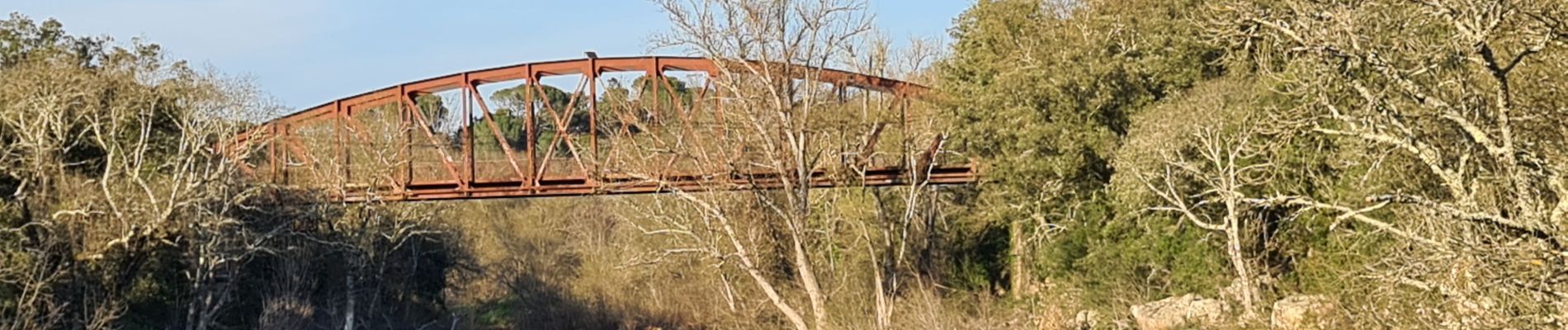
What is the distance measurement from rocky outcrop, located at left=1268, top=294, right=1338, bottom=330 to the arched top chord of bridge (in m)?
8.54

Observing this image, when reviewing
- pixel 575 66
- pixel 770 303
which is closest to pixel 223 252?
pixel 575 66

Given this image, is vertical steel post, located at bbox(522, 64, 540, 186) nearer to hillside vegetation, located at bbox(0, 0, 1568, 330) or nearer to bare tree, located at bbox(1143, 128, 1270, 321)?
hillside vegetation, located at bbox(0, 0, 1568, 330)

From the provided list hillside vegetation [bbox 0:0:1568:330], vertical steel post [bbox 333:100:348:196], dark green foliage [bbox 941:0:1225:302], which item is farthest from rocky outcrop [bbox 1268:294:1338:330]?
vertical steel post [bbox 333:100:348:196]

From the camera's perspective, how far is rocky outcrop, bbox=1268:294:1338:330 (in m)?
19.3

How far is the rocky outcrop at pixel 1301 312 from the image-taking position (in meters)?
19.3

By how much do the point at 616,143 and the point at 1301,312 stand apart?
12.5 metres

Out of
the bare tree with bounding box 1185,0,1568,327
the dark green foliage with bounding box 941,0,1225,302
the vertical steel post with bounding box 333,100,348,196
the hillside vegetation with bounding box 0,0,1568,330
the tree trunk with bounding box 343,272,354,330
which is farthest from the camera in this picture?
the tree trunk with bounding box 343,272,354,330

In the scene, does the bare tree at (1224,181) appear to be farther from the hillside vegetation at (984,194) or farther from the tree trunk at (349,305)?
the tree trunk at (349,305)

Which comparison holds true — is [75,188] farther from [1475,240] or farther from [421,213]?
[1475,240]

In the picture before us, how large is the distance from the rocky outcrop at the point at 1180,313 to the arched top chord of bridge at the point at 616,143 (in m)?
5.86

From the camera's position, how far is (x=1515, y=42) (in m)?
14.9

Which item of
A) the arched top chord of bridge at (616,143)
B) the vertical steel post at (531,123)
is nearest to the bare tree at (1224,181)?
the arched top chord of bridge at (616,143)

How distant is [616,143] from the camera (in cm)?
2844

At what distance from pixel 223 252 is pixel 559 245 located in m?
19.2
